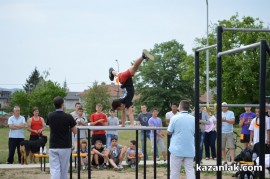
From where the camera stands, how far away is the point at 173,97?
58.9 meters

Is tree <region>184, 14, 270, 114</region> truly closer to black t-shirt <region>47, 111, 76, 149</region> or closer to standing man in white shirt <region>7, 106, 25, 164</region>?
standing man in white shirt <region>7, 106, 25, 164</region>

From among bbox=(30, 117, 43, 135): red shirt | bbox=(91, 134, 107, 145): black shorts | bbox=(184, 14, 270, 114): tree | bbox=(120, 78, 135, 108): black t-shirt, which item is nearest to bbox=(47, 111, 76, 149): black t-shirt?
bbox=(120, 78, 135, 108): black t-shirt

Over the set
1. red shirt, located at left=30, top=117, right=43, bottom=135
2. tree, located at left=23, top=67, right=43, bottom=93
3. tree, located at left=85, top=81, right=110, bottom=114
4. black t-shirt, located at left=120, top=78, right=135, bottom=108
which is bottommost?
red shirt, located at left=30, top=117, right=43, bottom=135

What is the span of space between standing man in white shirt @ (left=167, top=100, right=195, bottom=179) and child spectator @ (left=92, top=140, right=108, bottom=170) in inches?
198

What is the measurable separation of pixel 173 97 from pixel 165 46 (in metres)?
7.09

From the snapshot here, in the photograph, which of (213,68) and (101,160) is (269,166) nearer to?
(101,160)

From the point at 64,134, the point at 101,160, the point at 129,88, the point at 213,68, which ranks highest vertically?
→ the point at 213,68

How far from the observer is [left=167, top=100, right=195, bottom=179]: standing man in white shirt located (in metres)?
8.02

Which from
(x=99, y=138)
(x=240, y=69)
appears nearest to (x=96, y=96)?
(x=240, y=69)

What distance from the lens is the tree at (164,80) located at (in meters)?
58.9

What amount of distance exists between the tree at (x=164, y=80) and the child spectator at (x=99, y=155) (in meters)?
45.1

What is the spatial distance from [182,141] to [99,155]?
5.48 m

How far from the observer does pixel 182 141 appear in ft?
26.3

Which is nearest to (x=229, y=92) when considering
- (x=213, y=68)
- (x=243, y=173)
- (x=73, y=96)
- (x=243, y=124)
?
(x=213, y=68)
